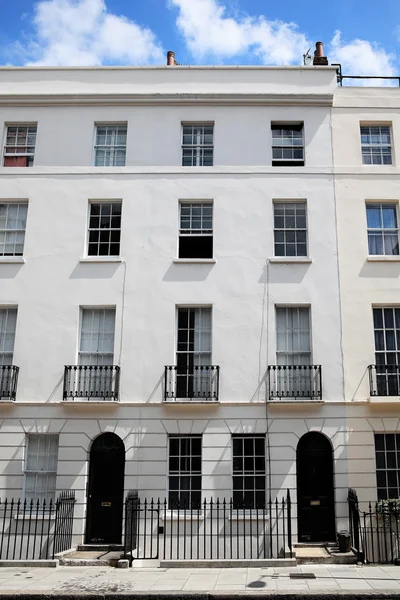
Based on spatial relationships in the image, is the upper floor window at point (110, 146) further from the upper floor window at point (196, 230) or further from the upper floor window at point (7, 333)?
the upper floor window at point (7, 333)

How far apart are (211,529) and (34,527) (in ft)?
14.8

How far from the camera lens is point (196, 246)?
1750cm

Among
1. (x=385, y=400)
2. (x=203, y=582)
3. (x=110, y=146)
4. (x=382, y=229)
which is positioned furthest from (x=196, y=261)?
(x=203, y=582)

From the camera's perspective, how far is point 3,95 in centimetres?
1844

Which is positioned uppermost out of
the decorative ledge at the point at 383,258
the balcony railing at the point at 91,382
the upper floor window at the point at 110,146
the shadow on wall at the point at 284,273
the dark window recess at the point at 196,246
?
the upper floor window at the point at 110,146

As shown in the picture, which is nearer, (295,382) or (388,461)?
(388,461)

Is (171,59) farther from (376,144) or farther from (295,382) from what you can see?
(295,382)

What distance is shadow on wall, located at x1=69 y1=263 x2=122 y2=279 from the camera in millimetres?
17156

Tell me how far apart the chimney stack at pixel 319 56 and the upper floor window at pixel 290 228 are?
204 inches

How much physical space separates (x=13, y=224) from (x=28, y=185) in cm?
123

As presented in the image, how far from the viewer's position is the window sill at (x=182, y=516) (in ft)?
50.1

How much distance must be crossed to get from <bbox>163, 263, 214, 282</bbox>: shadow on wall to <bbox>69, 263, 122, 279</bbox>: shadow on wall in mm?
1475

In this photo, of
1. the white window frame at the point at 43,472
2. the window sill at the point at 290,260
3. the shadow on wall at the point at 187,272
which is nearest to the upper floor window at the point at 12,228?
the shadow on wall at the point at 187,272

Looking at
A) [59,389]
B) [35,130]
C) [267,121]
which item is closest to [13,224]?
[35,130]
